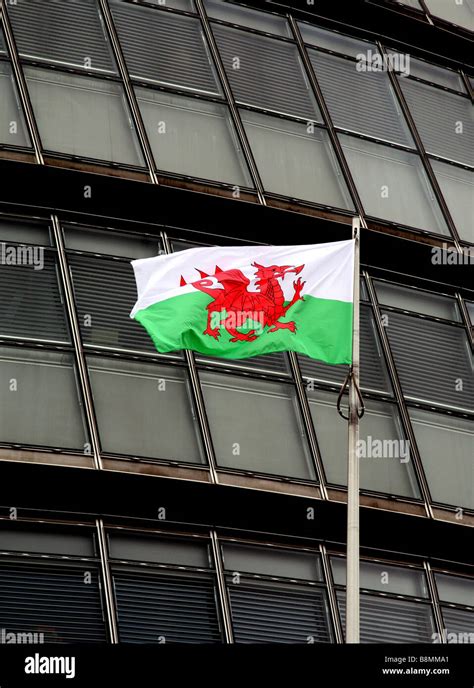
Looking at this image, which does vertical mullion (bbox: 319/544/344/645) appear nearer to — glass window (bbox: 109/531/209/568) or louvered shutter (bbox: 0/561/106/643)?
glass window (bbox: 109/531/209/568)

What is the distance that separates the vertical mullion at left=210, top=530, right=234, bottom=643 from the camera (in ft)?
58.5

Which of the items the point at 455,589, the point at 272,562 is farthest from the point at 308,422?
the point at 455,589

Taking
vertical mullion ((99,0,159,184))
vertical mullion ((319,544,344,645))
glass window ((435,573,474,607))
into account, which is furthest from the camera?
vertical mullion ((99,0,159,184))

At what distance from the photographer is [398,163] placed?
23922 millimetres

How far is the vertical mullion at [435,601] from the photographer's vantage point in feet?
62.4

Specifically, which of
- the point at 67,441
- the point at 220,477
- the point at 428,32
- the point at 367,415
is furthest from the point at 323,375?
the point at 428,32

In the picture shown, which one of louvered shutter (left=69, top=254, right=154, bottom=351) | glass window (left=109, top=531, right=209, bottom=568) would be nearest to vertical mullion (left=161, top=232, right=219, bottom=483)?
louvered shutter (left=69, top=254, right=154, bottom=351)

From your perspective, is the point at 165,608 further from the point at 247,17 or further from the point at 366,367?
the point at 247,17

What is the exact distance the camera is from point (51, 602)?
17438 millimetres

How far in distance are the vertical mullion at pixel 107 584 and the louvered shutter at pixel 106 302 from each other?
303 cm

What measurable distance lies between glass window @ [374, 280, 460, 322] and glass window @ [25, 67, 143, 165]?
478 cm

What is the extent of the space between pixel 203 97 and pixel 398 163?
3.98 meters

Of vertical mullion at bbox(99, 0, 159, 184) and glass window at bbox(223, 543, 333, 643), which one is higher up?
vertical mullion at bbox(99, 0, 159, 184)
